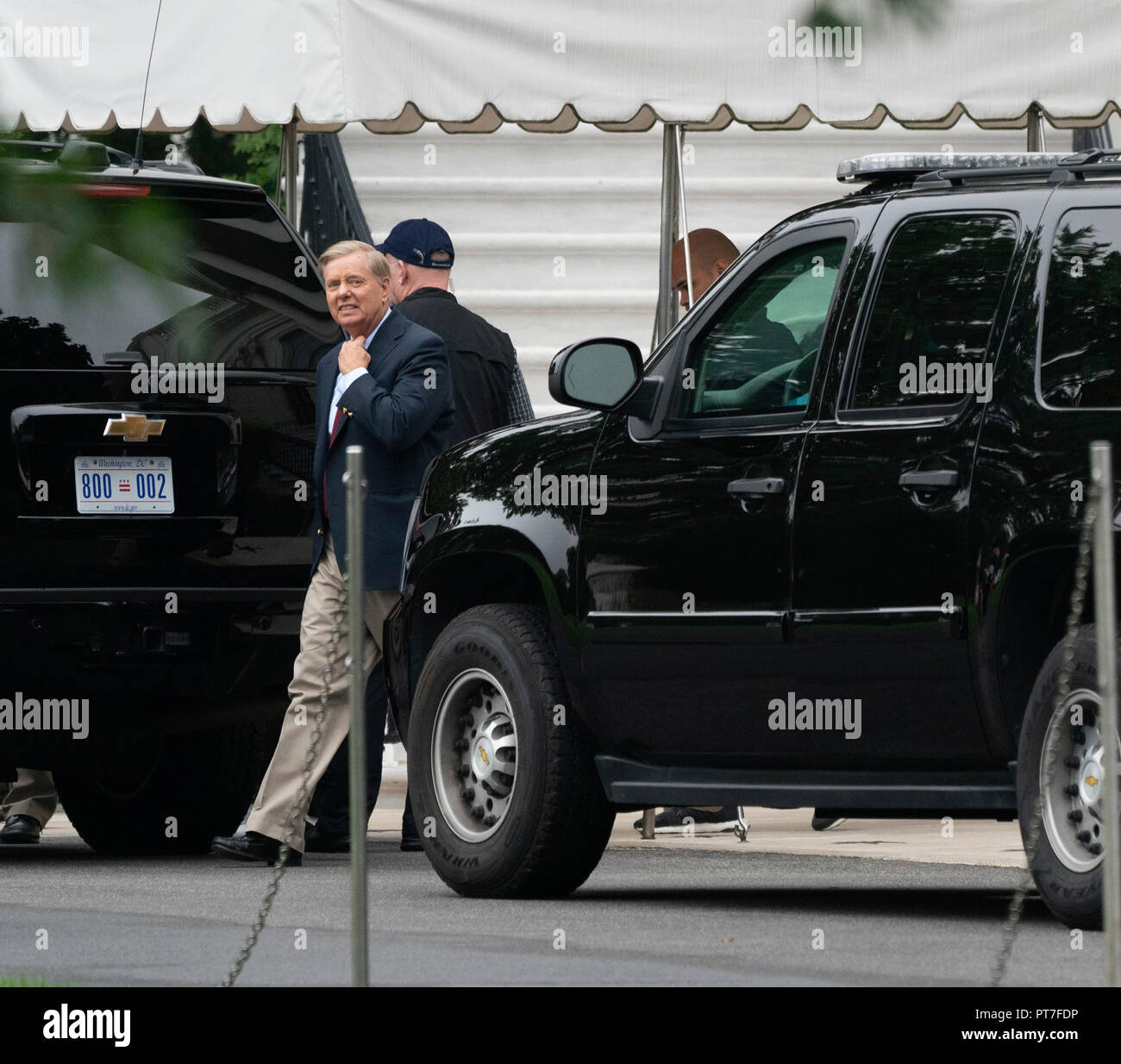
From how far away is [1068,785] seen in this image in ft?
22.2

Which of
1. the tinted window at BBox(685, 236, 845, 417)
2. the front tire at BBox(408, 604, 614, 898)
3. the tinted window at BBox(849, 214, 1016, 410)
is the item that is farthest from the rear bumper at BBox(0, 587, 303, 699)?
the tinted window at BBox(849, 214, 1016, 410)

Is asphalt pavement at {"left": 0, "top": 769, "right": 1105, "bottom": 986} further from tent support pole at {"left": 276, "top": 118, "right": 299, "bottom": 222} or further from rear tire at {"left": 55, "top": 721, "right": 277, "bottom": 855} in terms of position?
tent support pole at {"left": 276, "top": 118, "right": 299, "bottom": 222}

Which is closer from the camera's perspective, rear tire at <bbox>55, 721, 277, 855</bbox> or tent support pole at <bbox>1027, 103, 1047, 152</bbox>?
rear tire at <bbox>55, 721, 277, 855</bbox>

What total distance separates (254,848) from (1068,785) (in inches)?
138

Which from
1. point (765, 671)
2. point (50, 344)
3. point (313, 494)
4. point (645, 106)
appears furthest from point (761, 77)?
point (765, 671)

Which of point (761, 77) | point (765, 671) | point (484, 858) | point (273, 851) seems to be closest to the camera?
point (765, 671)

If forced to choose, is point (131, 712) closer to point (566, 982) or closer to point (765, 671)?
point (765, 671)

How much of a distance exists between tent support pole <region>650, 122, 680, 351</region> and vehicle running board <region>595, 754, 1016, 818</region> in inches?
150

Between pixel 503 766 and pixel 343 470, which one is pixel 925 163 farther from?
pixel 343 470

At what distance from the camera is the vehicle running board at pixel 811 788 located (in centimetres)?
714

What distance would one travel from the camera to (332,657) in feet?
30.2

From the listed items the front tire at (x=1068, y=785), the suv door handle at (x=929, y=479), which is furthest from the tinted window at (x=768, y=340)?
the front tire at (x=1068, y=785)

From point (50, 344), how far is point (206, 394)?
0.65 meters

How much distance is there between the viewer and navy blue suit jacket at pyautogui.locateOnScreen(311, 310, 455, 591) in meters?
9.15
